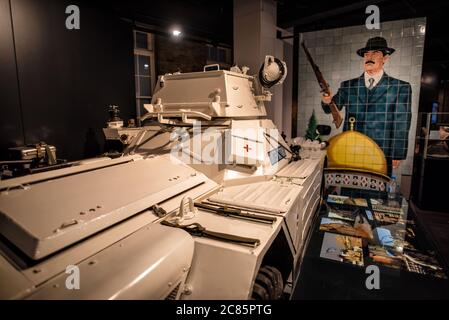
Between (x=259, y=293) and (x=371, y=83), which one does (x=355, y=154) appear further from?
(x=259, y=293)

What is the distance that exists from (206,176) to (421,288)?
2404mm

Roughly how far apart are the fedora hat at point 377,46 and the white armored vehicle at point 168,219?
3.96m

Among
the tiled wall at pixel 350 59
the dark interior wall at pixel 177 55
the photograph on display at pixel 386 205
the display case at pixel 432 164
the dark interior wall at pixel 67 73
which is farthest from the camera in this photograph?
the dark interior wall at pixel 177 55

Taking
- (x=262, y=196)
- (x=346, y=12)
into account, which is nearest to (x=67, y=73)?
(x=262, y=196)

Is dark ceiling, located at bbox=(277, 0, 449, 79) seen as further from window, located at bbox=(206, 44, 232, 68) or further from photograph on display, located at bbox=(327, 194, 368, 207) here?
photograph on display, located at bbox=(327, 194, 368, 207)

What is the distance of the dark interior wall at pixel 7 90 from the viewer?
3557 millimetres

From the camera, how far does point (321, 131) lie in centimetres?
656

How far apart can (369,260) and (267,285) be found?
2171 millimetres

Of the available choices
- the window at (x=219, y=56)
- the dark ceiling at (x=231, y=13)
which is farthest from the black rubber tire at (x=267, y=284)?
the window at (x=219, y=56)

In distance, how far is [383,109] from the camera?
5.93 m

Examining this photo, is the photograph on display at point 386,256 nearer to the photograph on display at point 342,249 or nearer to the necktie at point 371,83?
the photograph on display at point 342,249

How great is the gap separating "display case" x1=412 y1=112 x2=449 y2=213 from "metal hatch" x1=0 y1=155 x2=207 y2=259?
212 inches
